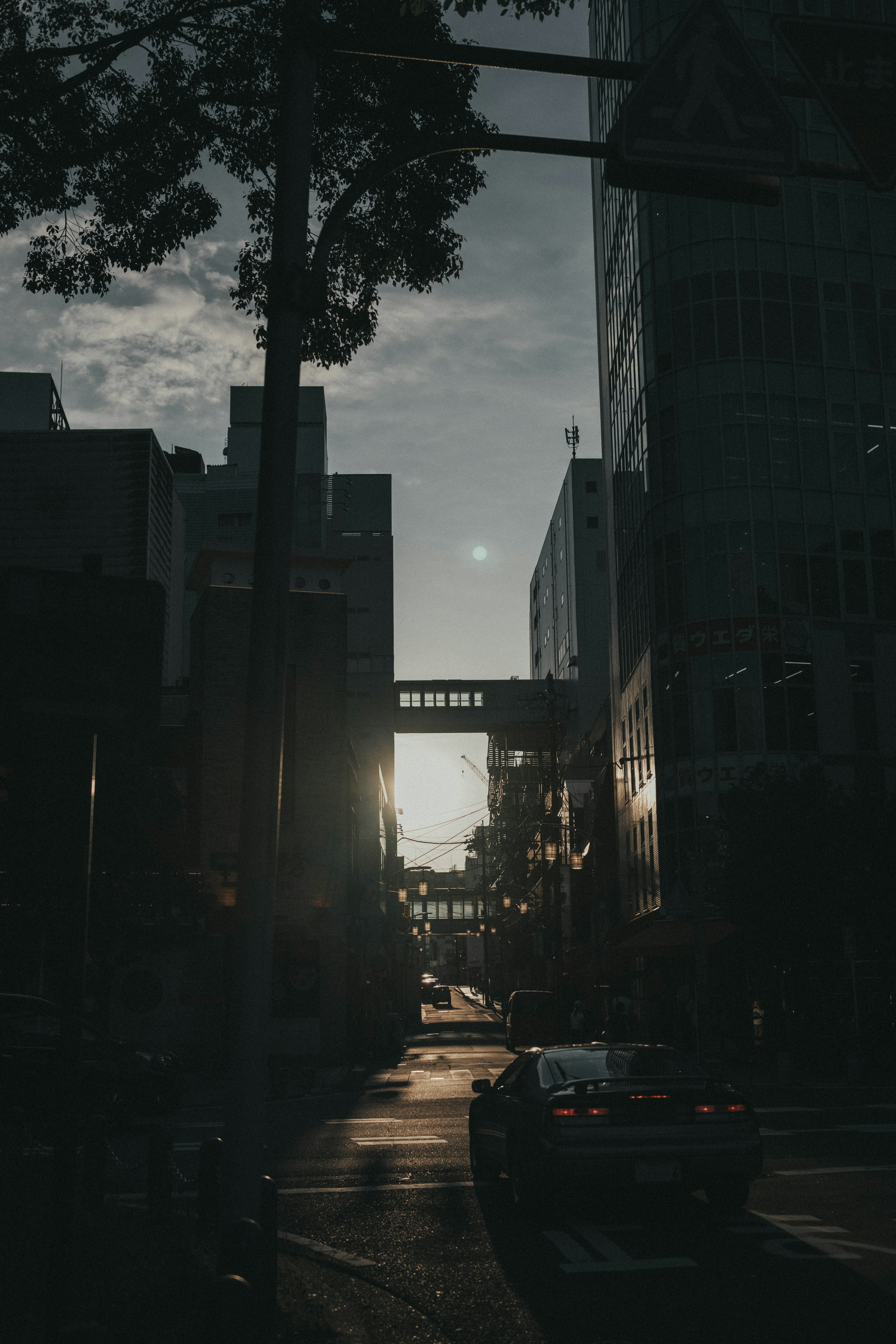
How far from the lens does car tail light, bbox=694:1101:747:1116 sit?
9.83m

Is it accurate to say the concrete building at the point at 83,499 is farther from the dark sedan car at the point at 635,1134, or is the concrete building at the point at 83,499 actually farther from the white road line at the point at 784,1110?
the dark sedan car at the point at 635,1134

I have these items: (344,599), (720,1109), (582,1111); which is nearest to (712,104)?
(582,1111)

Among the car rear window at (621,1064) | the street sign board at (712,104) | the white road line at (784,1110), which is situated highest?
the street sign board at (712,104)

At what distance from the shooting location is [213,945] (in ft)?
125

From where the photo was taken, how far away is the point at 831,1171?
12367 mm

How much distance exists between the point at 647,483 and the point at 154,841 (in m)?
27.0

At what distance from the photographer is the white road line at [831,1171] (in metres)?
12.1

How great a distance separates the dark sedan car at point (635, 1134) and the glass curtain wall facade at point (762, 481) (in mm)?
31777

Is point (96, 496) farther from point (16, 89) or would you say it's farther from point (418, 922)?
point (418, 922)

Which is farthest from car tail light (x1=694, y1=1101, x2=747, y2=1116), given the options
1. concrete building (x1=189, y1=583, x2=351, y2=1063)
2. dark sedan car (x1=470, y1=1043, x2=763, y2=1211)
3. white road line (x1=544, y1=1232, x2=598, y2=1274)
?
concrete building (x1=189, y1=583, x2=351, y2=1063)

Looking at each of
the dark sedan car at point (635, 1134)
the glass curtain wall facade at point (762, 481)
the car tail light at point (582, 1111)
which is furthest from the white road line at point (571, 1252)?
the glass curtain wall facade at point (762, 481)

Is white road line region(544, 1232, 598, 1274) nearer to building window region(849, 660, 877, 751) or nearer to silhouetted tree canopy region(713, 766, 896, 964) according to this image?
silhouetted tree canopy region(713, 766, 896, 964)

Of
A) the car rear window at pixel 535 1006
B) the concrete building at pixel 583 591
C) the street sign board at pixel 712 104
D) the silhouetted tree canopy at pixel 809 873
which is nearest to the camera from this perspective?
the street sign board at pixel 712 104

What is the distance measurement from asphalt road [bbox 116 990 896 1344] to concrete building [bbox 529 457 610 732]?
71.5 m
